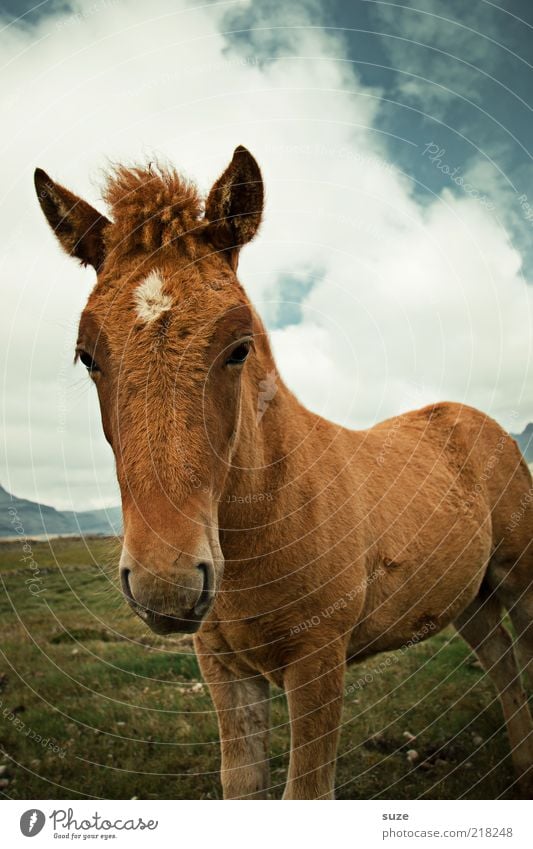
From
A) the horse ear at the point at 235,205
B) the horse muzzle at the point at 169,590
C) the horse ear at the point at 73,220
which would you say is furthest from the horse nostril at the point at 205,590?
the horse ear at the point at 73,220

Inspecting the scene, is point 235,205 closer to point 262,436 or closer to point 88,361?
point 88,361

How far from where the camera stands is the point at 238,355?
111 inches

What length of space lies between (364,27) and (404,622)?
4.56m

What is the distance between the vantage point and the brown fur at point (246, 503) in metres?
2.41

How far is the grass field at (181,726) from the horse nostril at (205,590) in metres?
1.24

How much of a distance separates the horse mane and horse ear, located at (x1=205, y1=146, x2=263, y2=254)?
0.10 m

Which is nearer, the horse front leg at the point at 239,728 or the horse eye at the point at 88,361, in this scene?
the horse eye at the point at 88,361

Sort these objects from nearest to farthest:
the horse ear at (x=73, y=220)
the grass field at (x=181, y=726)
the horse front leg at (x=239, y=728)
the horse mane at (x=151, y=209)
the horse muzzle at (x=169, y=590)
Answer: the horse muzzle at (x=169, y=590) → the horse mane at (x=151, y=209) → the horse ear at (x=73, y=220) → the horse front leg at (x=239, y=728) → the grass field at (x=181, y=726)
